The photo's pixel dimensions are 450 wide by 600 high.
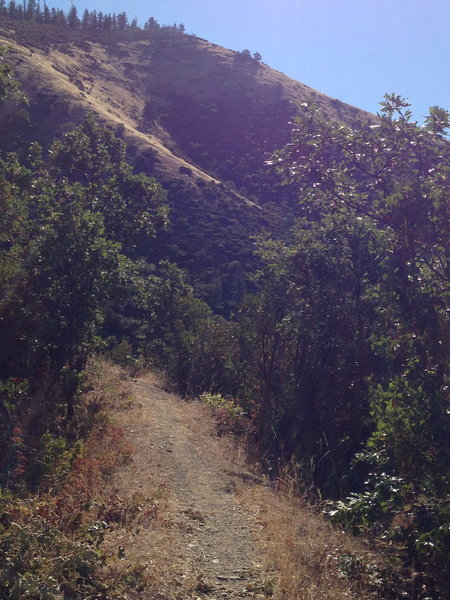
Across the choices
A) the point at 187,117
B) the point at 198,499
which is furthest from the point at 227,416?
the point at 187,117

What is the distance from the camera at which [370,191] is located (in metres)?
6.76

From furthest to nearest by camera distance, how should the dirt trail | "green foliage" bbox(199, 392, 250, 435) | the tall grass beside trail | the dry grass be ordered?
1. "green foliage" bbox(199, 392, 250, 435)
2. the dirt trail
3. the dry grass
4. the tall grass beside trail

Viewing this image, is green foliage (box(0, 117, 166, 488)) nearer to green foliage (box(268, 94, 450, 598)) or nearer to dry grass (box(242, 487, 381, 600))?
dry grass (box(242, 487, 381, 600))

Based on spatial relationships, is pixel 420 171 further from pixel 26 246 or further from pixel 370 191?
pixel 26 246

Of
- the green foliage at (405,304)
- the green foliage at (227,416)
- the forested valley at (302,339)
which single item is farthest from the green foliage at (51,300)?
the green foliage at (405,304)

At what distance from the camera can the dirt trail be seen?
14.5 feet

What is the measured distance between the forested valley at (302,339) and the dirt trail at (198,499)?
2.02 feet

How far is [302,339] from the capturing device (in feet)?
35.9

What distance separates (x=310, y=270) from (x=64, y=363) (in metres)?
4.84

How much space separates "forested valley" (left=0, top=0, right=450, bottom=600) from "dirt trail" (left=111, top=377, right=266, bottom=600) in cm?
61

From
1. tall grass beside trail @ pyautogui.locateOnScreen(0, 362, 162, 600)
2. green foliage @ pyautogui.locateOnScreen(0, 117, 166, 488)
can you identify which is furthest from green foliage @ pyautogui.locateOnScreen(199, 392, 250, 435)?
tall grass beside trail @ pyautogui.locateOnScreen(0, 362, 162, 600)

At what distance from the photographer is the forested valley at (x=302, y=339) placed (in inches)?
177

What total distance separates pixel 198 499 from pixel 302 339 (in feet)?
17.4

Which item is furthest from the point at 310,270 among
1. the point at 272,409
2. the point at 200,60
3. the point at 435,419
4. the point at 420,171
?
the point at 200,60
